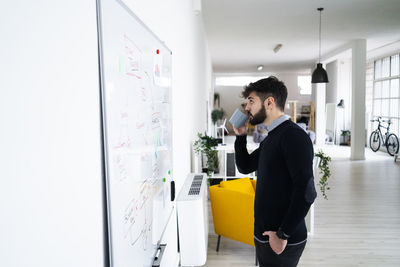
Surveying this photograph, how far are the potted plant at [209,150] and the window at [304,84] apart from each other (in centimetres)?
1339

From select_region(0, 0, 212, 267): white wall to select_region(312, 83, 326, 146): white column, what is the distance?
12.6 meters

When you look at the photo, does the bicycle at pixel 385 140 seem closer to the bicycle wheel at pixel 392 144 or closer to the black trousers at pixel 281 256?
the bicycle wheel at pixel 392 144

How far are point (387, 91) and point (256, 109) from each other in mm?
10290

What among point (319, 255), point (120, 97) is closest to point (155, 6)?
point (120, 97)

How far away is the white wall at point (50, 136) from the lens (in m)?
0.50

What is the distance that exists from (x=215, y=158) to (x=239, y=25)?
3583 mm

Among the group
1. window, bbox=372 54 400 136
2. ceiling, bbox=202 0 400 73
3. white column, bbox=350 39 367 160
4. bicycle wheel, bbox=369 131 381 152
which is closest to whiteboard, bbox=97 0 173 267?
ceiling, bbox=202 0 400 73

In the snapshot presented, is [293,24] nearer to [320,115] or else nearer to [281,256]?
[281,256]

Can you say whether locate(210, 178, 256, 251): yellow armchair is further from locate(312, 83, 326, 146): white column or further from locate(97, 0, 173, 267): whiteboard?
locate(312, 83, 326, 146): white column

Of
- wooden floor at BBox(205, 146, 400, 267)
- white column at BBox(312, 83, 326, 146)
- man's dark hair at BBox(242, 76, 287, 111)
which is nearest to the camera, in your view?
man's dark hair at BBox(242, 76, 287, 111)

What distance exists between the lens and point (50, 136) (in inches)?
23.7

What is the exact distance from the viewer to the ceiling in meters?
5.44

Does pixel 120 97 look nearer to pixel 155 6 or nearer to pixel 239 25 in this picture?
pixel 155 6

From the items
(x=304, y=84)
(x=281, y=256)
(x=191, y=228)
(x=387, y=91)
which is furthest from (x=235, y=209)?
(x=304, y=84)
